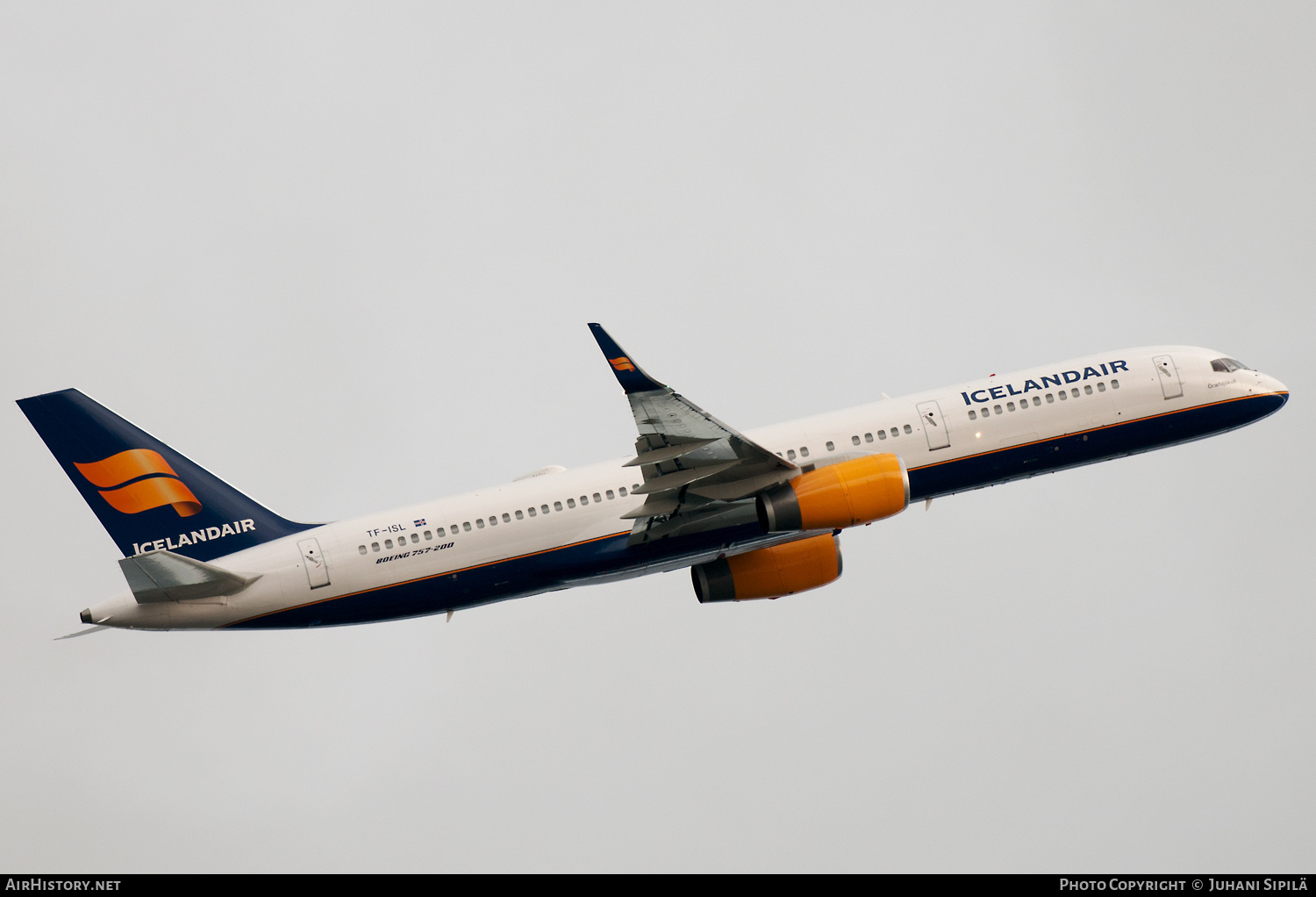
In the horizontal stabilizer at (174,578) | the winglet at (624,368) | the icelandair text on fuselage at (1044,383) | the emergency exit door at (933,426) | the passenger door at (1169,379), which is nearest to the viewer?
the winglet at (624,368)

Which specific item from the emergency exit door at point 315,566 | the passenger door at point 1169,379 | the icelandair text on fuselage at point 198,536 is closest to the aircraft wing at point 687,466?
the emergency exit door at point 315,566

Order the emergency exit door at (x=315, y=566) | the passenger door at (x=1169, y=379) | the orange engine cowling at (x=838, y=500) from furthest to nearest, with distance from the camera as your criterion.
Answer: the passenger door at (x=1169, y=379), the emergency exit door at (x=315, y=566), the orange engine cowling at (x=838, y=500)

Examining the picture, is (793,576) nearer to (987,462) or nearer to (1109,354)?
(987,462)

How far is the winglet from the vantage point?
36.0 m

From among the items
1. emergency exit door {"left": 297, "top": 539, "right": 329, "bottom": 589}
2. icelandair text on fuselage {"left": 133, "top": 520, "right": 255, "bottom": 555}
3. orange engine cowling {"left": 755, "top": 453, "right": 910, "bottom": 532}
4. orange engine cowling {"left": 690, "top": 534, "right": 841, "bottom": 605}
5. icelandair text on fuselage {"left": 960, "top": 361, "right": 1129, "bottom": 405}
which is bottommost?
orange engine cowling {"left": 690, "top": 534, "right": 841, "bottom": 605}

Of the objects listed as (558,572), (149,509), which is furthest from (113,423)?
(558,572)

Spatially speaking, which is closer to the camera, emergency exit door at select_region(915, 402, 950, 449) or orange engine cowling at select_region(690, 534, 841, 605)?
emergency exit door at select_region(915, 402, 950, 449)

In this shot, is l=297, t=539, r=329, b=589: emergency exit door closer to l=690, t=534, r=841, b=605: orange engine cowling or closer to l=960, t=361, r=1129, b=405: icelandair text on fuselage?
l=690, t=534, r=841, b=605: orange engine cowling

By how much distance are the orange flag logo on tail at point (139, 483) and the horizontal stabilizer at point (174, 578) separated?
211cm

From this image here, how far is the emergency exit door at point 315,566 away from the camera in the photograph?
138 ft

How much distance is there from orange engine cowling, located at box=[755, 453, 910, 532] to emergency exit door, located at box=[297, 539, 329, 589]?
13.5m

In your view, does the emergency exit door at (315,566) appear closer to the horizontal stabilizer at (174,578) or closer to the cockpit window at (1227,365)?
the horizontal stabilizer at (174,578)

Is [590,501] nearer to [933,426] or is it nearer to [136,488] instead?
[933,426]

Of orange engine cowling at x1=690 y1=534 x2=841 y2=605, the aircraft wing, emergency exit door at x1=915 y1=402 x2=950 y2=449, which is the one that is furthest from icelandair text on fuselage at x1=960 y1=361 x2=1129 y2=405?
the aircraft wing
